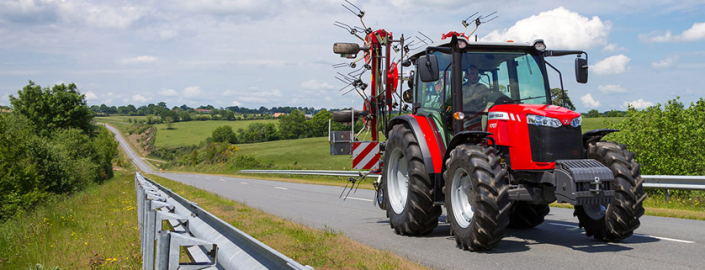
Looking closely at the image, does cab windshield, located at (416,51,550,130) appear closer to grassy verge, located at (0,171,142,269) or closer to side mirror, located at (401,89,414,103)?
side mirror, located at (401,89,414,103)

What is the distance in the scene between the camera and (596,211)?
6.97 m

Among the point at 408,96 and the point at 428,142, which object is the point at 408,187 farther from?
the point at 408,96

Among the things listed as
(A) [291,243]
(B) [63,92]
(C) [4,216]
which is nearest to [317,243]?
(A) [291,243]

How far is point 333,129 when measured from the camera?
11.6 meters

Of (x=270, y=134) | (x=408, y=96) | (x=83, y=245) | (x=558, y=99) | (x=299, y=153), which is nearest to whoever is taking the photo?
(x=558, y=99)

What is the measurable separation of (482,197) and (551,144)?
3.90ft

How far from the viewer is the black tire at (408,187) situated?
7.80m

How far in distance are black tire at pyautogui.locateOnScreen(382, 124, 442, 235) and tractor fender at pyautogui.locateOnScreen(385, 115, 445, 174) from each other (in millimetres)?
104

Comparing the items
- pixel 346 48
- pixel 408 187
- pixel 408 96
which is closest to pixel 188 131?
pixel 346 48

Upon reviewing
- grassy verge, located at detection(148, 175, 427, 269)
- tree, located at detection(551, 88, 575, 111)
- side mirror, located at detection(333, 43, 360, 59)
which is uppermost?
side mirror, located at detection(333, 43, 360, 59)

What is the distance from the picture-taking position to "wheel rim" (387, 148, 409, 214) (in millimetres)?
8883

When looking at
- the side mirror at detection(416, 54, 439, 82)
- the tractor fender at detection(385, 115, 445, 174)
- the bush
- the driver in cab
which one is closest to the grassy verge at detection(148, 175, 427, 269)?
the tractor fender at detection(385, 115, 445, 174)

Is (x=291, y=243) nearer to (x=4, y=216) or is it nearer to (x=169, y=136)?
(x=4, y=216)

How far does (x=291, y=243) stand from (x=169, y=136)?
132 m
